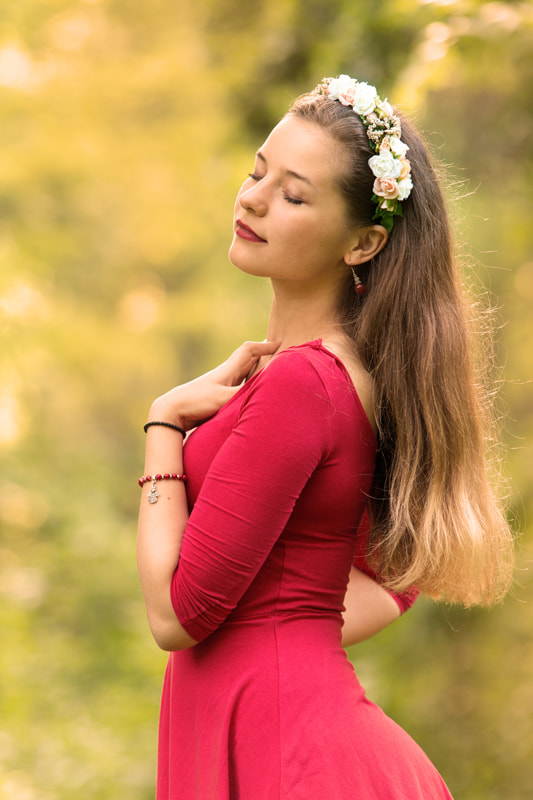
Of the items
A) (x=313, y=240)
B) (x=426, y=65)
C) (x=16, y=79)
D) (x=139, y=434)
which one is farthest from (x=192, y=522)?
(x=139, y=434)

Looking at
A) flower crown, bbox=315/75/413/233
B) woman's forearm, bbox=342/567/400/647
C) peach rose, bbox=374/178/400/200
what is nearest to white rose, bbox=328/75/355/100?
flower crown, bbox=315/75/413/233

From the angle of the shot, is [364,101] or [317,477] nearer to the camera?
[317,477]

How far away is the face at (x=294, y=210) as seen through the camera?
1679 mm

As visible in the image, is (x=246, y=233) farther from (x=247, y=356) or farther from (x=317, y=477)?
(x=317, y=477)

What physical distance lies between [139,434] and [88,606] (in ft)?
17.9

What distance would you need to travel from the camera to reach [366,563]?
6.42 feet

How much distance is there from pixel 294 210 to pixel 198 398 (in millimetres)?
399

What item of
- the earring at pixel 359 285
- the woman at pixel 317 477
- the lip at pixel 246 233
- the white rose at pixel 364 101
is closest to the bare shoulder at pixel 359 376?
the woman at pixel 317 477

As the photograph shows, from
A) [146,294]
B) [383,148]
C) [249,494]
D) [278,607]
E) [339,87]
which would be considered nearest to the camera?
[249,494]

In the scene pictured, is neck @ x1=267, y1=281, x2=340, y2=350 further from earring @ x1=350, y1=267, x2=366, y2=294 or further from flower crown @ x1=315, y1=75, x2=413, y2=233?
flower crown @ x1=315, y1=75, x2=413, y2=233

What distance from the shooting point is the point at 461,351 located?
1.73 m

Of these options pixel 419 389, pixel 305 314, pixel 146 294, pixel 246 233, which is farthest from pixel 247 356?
pixel 146 294

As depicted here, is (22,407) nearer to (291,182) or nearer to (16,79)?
(16,79)

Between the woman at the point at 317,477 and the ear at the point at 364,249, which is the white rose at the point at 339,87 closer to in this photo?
the woman at the point at 317,477
